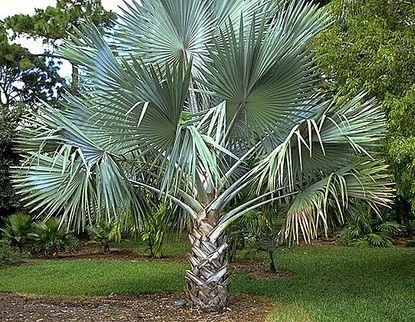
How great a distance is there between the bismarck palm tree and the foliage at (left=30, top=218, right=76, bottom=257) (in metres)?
6.15

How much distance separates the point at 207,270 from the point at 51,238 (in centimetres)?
757

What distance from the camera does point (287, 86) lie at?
19.0 feet

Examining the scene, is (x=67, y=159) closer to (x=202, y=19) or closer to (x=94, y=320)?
(x=94, y=320)

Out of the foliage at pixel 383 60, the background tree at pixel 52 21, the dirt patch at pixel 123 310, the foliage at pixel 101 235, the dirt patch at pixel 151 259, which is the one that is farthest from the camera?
the background tree at pixel 52 21

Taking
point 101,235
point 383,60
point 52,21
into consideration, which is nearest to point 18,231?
point 101,235

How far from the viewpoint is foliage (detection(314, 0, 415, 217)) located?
21.1 feet

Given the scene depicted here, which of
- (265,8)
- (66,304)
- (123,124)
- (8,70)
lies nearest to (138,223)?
(66,304)

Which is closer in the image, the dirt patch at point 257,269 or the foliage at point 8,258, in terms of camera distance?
the dirt patch at point 257,269

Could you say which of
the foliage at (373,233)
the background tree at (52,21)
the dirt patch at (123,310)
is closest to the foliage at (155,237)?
the dirt patch at (123,310)

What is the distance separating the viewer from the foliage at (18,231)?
12.8m

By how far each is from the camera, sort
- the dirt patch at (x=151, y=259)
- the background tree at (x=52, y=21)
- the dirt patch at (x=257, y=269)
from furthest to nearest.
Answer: the background tree at (x=52, y=21) < the dirt patch at (x=151, y=259) < the dirt patch at (x=257, y=269)

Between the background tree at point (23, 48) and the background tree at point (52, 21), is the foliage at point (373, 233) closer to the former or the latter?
the background tree at point (23, 48)

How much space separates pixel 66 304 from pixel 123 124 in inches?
105

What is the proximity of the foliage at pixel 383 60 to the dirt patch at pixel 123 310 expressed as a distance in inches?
93.6
